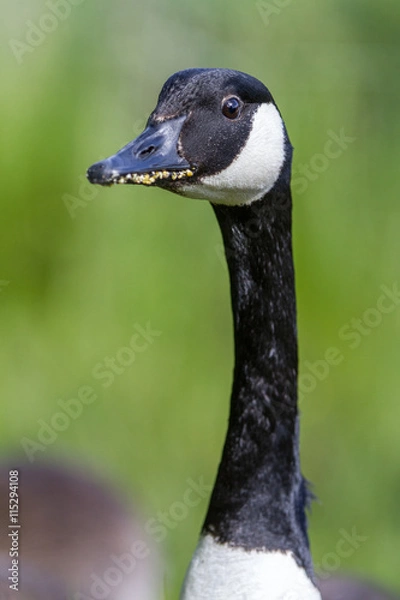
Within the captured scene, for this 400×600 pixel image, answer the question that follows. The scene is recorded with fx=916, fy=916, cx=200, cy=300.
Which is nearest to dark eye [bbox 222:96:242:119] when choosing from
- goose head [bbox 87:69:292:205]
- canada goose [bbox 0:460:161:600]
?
goose head [bbox 87:69:292:205]

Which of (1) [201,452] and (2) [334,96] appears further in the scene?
(2) [334,96]

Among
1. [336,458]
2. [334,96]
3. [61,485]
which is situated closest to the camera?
[61,485]

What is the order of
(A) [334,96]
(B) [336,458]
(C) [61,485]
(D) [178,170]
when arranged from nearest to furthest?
(D) [178,170] < (C) [61,485] < (B) [336,458] < (A) [334,96]

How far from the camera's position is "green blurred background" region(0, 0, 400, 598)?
134 inches

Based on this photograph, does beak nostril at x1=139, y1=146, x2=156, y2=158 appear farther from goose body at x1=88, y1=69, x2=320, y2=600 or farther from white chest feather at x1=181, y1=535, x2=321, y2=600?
white chest feather at x1=181, y1=535, x2=321, y2=600

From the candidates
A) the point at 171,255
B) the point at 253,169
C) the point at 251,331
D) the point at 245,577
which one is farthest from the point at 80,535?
the point at 253,169

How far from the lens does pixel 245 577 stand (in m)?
1.81

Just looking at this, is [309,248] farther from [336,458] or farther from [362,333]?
[336,458]

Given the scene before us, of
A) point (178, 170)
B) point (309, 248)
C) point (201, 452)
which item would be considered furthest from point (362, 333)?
point (178, 170)

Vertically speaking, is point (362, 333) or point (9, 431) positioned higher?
point (362, 333)

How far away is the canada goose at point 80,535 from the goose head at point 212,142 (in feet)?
4.76

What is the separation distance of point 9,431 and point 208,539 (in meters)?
1.65

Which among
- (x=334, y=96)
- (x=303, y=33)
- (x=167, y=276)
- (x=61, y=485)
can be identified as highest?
(x=303, y=33)

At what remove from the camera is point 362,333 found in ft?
11.7
